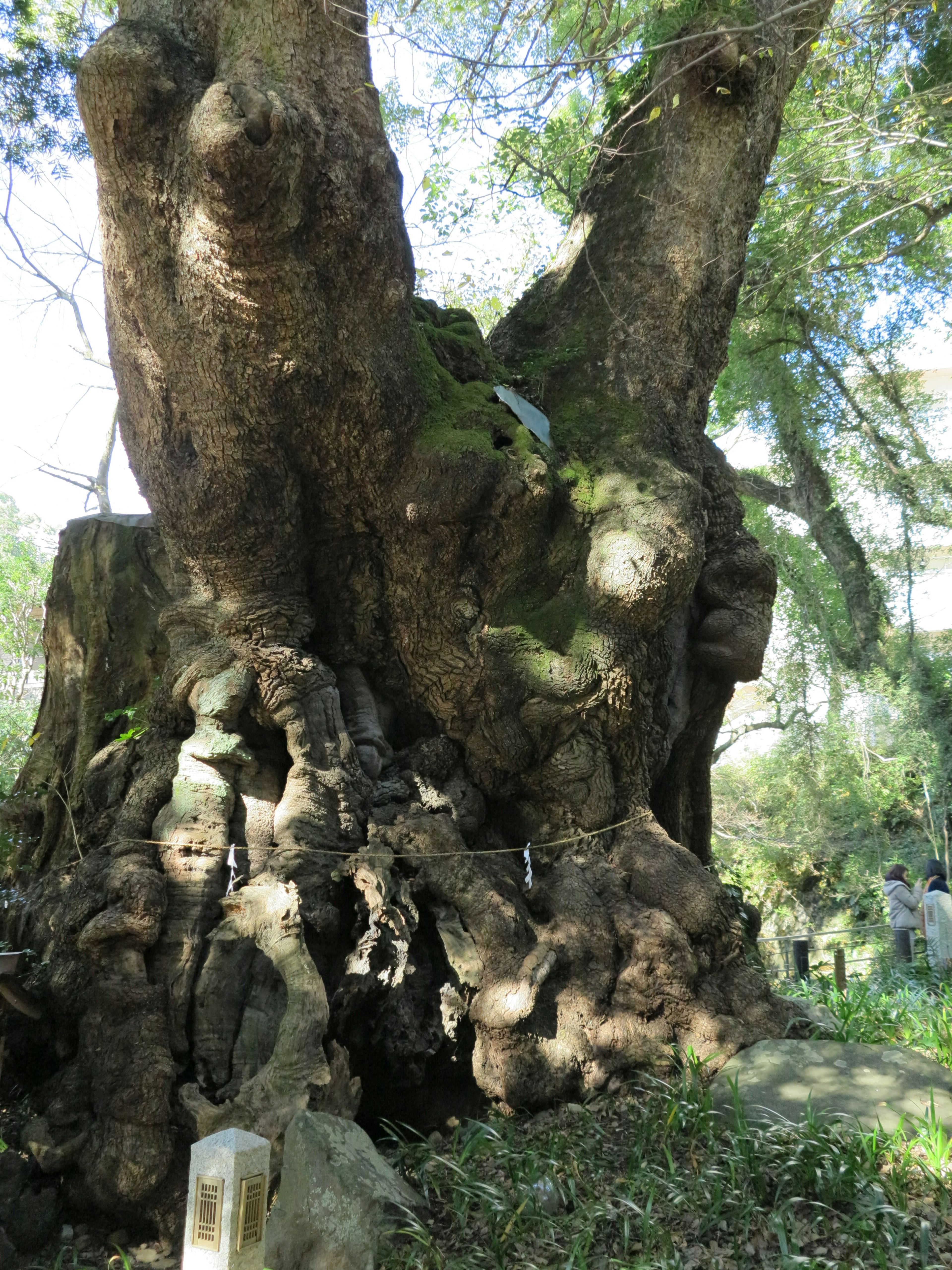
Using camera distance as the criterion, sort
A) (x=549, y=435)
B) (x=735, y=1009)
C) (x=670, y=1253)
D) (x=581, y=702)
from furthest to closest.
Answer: (x=549, y=435), (x=581, y=702), (x=735, y=1009), (x=670, y=1253)

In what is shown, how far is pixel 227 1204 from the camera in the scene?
2783mm

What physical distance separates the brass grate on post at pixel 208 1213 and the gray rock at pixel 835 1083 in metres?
2.14

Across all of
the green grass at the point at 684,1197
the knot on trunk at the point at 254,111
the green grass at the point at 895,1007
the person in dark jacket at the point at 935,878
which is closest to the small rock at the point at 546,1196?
the green grass at the point at 684,1197

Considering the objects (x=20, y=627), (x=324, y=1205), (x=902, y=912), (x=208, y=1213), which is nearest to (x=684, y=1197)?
(x=324, y=1205)

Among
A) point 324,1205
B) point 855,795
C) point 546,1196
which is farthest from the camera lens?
point 855,795

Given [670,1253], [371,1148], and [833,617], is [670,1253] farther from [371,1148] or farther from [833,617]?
[833,617]

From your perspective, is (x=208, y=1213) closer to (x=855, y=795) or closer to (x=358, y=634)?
(x=358, y=634)

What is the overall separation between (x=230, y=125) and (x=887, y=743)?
1169 centimetres

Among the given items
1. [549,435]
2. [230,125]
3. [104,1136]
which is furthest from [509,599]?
[104,1136]

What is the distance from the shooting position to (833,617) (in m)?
14.5

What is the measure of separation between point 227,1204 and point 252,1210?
4.0 inches

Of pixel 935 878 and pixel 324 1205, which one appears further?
pixel 935 878

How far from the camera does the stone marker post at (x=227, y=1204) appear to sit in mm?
2785

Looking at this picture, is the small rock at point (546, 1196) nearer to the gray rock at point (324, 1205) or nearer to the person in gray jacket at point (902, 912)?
the gray rock at point (324, 1205)
